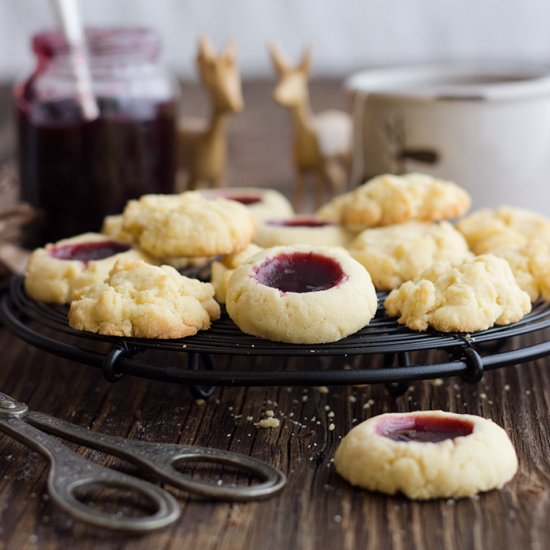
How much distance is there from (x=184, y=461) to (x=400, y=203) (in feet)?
1.97

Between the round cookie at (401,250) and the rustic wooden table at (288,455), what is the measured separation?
→ 0.57ft

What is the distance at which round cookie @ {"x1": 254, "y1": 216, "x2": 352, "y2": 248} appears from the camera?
1448 mm

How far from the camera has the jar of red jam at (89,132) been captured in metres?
1.81

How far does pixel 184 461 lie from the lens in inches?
41.8

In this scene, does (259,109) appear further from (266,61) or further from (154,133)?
(154,133)

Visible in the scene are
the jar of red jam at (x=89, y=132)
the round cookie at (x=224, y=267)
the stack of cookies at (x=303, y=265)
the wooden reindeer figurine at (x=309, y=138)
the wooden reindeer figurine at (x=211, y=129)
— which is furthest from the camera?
the wooden reindeer figurine at (x=309, y=138)

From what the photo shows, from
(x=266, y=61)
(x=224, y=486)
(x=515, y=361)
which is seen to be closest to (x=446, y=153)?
(x=515, y=361)

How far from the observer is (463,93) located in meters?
1.82

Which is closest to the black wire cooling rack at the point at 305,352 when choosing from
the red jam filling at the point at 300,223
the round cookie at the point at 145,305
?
the round cookie at the point at 145,305

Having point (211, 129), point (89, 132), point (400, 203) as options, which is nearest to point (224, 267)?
point (400, 203)

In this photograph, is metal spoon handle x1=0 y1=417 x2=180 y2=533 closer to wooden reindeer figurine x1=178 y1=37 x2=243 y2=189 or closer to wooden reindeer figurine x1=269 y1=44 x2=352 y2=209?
wooden reindeer figurine x1=178 y1=37 x2=243 y2=189

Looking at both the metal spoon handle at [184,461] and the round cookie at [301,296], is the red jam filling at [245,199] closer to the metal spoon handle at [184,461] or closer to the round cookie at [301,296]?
the round cookie at [301,296]

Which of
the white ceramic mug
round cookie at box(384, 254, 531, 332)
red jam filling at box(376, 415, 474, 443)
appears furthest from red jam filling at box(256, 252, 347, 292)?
the white ceramic mug

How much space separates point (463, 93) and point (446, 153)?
0.13 meters
